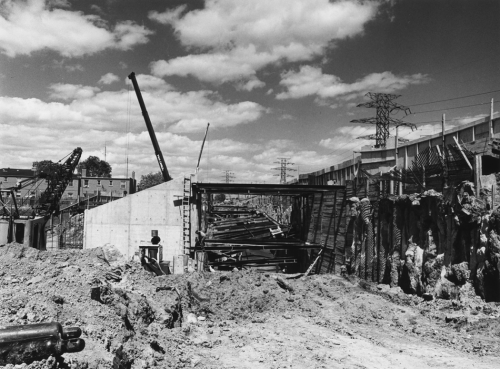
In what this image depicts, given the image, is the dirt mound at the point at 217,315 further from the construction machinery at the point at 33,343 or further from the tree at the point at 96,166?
the tree at the point at 96,166

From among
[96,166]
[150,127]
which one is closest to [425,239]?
[150,127]

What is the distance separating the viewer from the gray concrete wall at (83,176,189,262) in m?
23.5

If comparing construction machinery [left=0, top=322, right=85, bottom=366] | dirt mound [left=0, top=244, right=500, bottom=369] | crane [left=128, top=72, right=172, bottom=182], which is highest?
crane [left=128, top=72, right=172, bottom=182]

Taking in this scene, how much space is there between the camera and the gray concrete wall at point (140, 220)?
2350 cm

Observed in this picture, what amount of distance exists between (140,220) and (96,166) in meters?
85.2

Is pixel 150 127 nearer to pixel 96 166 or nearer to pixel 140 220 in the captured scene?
pixel 140 220

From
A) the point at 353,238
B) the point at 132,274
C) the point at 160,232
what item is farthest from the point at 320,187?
the point at 132,274

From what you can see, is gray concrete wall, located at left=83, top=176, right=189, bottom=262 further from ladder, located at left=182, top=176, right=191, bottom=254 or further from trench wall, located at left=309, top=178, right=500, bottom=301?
trench wall, located at left=309, top=178, right=500, bottom=301

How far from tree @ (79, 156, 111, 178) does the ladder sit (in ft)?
→ 269

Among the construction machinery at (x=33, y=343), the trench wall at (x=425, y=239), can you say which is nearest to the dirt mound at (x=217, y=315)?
the construction machinery at (x=33, y=343)

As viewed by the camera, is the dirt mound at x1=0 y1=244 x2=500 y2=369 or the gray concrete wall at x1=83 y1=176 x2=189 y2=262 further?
the gray concrete wall at x1=83 y1=176 x2=189 y2=262

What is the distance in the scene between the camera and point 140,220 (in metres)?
23.6

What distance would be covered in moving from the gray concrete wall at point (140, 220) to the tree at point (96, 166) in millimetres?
79862

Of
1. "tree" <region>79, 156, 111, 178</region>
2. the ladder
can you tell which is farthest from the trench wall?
"tree" <region>79, 156, 111, 178</region>
